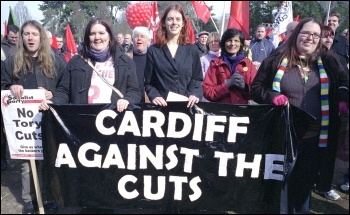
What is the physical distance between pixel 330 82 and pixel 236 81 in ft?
2.82

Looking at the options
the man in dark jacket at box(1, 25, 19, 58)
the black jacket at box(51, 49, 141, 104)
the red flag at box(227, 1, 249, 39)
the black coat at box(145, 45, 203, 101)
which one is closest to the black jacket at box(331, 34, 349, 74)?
the red flag at box(227, 1, 249, 39)

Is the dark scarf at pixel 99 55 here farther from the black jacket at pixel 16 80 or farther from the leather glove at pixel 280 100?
the leather glove at pixel 280 100

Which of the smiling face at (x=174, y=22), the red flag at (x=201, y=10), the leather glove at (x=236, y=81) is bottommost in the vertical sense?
the leather glove at (x=236, y=81)

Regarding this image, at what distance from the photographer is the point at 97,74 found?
324 centimetres

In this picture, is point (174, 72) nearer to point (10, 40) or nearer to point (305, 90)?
point (305, 90)

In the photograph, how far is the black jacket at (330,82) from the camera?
3090 millimetres

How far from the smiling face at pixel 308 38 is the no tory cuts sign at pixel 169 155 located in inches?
23.3

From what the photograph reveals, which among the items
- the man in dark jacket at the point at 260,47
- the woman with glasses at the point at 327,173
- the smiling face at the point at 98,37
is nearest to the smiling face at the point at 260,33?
the man in dark jacket at the point at 260,47

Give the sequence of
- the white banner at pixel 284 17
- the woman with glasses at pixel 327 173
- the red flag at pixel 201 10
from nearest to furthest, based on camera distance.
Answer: the woman with glasses at pixel 327 173 < the red flag at pixel 201 10 < the white banner at pixel 284 17

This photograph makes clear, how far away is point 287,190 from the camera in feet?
10.6

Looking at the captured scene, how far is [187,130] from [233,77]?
2.53ft

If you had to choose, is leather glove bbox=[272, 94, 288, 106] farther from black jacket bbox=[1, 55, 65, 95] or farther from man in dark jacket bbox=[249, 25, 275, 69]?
man in dark jacket bbox=[249, 25, 275, 69]

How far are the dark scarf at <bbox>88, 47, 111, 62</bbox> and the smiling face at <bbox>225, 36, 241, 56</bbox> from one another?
1.28 meters

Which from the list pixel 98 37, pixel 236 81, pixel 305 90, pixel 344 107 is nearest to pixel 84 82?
pixel 98 37
